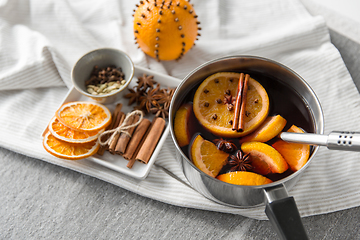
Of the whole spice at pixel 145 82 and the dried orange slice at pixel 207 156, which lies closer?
the dried orange slice at pixel 207 156

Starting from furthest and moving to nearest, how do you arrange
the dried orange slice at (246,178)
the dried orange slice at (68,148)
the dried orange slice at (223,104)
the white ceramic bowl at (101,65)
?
1. the white ceramic bowl at (101,65)
2. the dried orange slice at (68,148)
3. the dried orange slice at (223,104)
4. the dried orange slice at (246,178)

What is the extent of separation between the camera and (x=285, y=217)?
702mm

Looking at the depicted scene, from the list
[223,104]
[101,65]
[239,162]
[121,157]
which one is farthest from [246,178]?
[101,65]

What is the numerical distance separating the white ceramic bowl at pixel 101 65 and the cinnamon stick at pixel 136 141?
0.53 feet

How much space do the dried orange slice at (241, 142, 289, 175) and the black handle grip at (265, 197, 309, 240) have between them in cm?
17

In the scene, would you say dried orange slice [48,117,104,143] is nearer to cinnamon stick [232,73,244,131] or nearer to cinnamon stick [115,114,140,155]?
cinnamon stick [115,114,140,155]

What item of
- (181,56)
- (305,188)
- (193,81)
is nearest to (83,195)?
(193,81)

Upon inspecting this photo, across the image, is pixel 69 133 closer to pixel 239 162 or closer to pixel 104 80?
pixel 104 80

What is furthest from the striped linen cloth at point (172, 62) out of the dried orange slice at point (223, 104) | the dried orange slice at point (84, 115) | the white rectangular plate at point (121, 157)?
the dried orange slice at point (223, 104)

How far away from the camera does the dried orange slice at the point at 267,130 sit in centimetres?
91

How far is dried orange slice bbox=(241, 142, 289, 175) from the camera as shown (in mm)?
867

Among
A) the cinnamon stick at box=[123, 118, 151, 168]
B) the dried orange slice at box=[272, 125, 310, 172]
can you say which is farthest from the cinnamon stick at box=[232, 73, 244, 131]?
the cinnamon stick at box=[123, 118, 151, 168]

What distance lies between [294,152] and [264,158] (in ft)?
0.30

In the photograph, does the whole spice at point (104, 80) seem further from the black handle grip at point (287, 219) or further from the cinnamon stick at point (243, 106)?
the black handle grip at point (287, 219)
